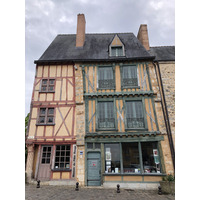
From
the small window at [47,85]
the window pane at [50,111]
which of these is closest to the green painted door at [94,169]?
the window pane at [50,111]

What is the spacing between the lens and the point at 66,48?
424 inches

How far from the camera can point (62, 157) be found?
26.0 ft

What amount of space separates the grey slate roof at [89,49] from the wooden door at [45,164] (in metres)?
5.61

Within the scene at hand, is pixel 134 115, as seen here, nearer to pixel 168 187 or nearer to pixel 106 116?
pixel 106 116

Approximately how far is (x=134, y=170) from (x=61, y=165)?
390 centimetres

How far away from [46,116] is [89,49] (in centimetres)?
570

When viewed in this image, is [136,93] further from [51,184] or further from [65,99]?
[51,184]

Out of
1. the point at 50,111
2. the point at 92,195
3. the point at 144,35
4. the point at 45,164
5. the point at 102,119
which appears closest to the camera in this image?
the point at 92,195

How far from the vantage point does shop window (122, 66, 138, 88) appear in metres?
8.75

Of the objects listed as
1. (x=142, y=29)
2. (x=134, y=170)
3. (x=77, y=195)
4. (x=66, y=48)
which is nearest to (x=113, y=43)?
(x=142, y=29)

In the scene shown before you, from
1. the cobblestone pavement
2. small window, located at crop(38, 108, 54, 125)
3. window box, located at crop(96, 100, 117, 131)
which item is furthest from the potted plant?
small window, located at crop(38, 108, 54, 125)

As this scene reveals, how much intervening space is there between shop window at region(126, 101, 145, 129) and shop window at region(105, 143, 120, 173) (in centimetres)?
140

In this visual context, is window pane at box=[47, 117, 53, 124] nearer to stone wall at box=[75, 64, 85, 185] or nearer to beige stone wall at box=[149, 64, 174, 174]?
stone wall at box=[75, 64, 85, 185]

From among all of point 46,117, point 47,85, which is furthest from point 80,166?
point 47,85
